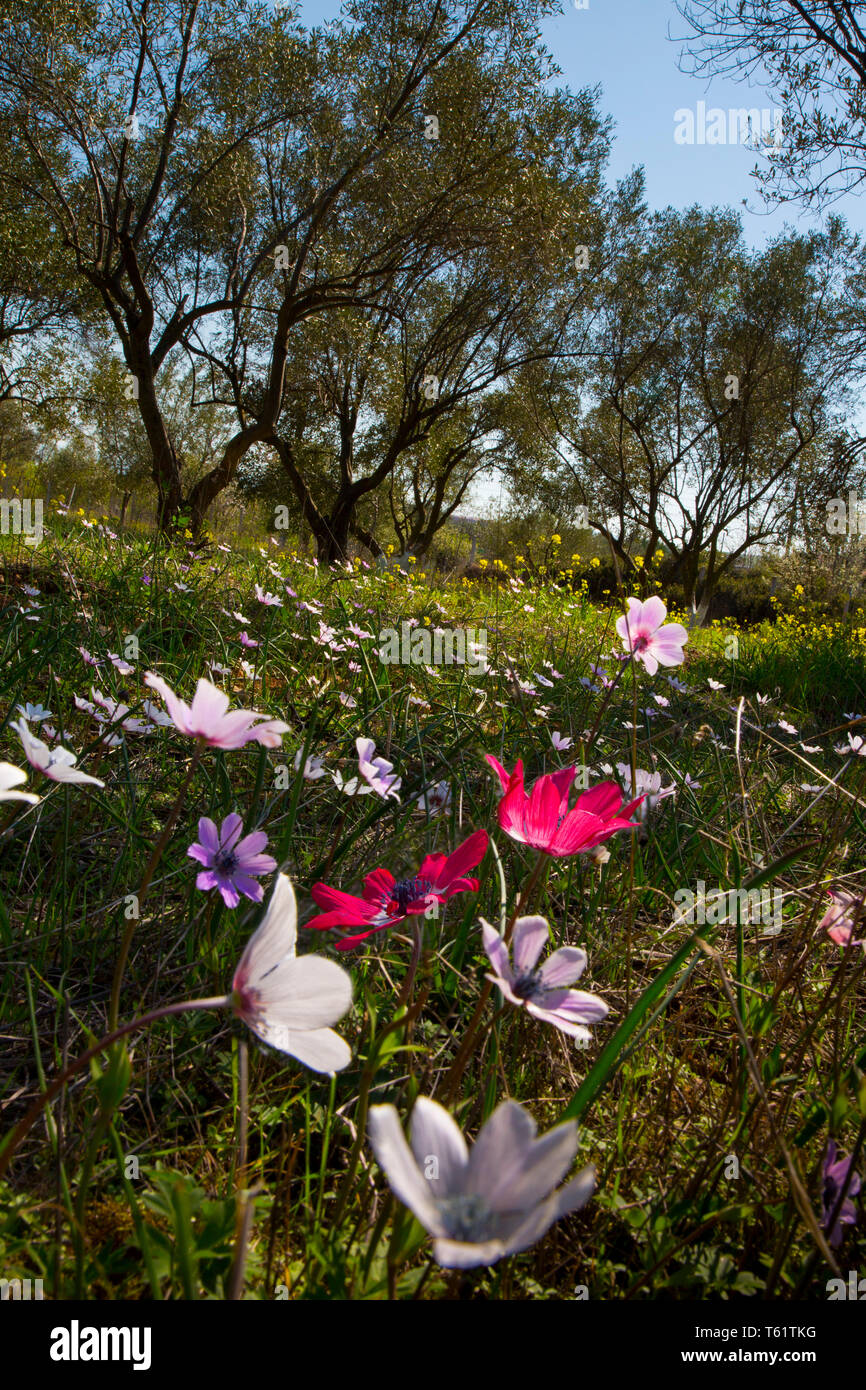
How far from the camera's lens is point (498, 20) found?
10477 mm

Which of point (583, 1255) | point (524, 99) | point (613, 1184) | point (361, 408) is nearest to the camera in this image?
point (583, 1255)

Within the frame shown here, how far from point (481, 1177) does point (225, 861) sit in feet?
2.48

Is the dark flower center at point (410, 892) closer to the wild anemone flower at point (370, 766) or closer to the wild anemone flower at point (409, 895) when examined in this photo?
the wild anemone flower at point (409, 895)

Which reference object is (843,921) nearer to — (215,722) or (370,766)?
(370,766)

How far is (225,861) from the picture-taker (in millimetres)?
1123

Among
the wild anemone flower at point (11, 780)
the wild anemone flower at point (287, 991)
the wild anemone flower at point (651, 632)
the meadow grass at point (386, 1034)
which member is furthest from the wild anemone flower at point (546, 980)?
the wild anemone flower at point (651, 632)

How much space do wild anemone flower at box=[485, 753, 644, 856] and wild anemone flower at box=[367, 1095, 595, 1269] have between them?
44 cm

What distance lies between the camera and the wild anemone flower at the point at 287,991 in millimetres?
608

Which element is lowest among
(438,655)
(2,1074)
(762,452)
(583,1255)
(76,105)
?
(583,1255)

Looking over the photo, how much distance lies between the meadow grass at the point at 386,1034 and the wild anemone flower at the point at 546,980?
0.18 feet
